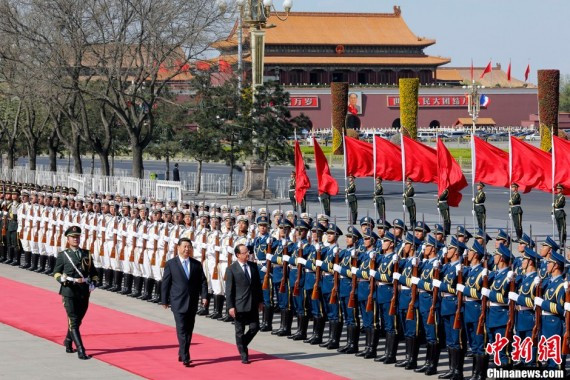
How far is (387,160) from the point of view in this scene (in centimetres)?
1936

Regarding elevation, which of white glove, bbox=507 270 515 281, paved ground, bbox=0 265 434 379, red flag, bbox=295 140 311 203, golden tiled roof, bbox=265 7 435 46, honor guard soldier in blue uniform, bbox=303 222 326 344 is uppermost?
golden tiled roof, bbox=265 7 435 46

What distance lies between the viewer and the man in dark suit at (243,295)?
12.5 m

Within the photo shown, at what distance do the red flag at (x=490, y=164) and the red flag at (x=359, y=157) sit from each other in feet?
9.80

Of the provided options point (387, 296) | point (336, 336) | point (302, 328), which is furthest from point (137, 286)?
point (387, 296)

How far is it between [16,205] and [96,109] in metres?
20.4

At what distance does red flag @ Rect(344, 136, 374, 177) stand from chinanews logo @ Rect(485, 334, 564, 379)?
8.53m

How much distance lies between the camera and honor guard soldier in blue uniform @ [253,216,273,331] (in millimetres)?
14578

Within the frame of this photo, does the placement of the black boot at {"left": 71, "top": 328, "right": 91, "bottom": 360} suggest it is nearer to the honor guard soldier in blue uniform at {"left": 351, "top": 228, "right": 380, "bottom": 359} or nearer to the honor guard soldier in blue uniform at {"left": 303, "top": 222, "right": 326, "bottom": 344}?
the honor guard soldier in blue uniform at {"left": 303, "top": 222, "right": 326, "bottom": 344}

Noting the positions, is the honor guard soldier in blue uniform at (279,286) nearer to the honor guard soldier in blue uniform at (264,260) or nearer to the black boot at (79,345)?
the honor guard soldier in blue uniform at (264,260)

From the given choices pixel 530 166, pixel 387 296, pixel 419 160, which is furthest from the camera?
pixel 419 160

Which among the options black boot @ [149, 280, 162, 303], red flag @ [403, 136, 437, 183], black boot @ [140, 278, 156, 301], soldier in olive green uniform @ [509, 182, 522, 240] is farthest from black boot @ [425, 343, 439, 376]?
soldier in olive green uniform @ [509, 182, 522, 240]

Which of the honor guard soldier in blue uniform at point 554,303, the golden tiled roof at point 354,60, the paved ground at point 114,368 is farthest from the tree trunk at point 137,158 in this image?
the golden tiled roof at point 354,60

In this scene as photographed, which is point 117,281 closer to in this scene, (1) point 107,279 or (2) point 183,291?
(1) point 107,279

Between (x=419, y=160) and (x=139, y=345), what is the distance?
20.5ft
